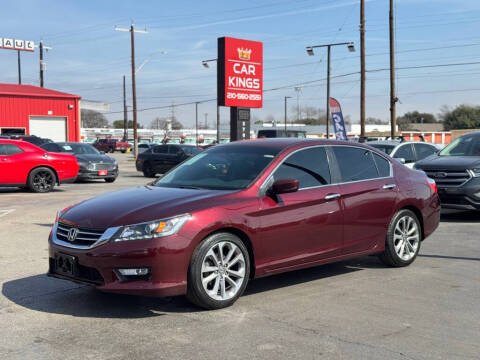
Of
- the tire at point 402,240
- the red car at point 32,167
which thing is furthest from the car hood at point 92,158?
the tire at point 402,240

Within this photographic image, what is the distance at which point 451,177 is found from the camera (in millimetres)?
11750

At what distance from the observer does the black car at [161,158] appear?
26297 millimetres

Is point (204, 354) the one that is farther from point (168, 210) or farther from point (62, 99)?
point (62, 99)

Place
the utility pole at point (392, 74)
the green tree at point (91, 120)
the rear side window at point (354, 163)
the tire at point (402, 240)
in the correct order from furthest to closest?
the green tree at point (91, 120)
the utility pole at point (392, 74)
the tire at point (402, 240)
the rear side window at point (354, 163)

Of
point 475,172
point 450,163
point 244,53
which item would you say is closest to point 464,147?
point 450,163

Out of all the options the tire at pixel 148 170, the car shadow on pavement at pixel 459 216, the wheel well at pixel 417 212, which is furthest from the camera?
the tire at pixel 148 170

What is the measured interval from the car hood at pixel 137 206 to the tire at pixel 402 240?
251 cm

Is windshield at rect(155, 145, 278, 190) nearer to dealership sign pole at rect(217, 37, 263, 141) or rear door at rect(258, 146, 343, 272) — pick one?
rear door at rect(258, 146, 343, 272)

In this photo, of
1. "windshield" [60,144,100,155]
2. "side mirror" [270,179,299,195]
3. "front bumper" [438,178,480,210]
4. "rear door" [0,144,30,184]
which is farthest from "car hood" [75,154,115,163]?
"side mirror" [270,179,299,195]

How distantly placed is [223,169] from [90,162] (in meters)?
15.8

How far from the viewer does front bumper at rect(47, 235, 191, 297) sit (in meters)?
5.20

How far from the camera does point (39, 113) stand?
47812 mm

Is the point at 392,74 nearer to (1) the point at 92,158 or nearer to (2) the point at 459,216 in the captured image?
(1) the point at 92,158

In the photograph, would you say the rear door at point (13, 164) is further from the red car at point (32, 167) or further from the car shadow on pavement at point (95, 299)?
the car shadow on pavement at point (95, 299)
